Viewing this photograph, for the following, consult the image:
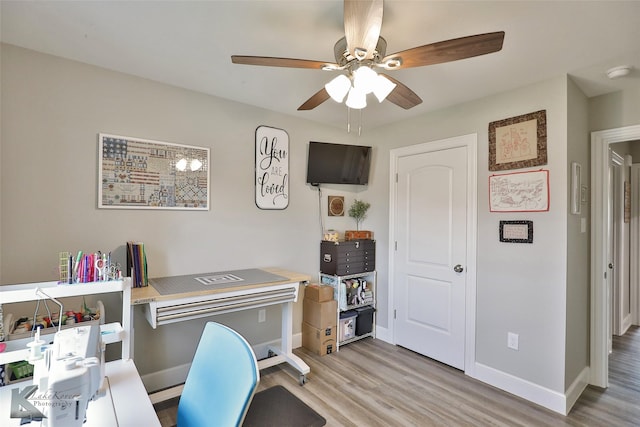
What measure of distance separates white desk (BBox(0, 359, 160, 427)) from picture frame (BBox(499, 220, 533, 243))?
8.30 ft

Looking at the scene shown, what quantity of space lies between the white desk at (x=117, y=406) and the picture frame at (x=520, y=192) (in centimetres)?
259

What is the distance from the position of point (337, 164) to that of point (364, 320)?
169cm

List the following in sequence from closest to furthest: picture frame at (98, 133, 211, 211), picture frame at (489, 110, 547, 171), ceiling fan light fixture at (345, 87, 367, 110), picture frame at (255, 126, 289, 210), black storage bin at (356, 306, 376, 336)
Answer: ceiling fan light fixture at (345, 87, 367, 110) < picture frame at (98, 133, 211, 211) < picture frame at (489, 110, 547, 171) < picture frame at (255, 126, 289, 210) < black storage bin at (356, 306, 376, 336)

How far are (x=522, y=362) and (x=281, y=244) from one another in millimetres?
2212

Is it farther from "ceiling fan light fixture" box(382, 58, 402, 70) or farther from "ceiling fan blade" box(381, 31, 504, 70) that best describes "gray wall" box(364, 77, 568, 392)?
"ceiling fan light fixture" box(382, 58, 402, 70)

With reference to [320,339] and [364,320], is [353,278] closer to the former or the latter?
[364,320]

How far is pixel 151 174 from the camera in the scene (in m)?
2.39

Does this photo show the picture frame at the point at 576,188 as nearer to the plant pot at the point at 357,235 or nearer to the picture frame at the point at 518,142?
the picture frame at the point at 518,142

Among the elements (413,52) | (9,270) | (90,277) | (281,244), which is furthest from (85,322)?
(413,52)

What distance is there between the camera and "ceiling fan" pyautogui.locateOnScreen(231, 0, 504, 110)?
1272 mm

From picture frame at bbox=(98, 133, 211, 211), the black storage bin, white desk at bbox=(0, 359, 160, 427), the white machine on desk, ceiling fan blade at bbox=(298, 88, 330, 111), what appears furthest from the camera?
the black storage bin

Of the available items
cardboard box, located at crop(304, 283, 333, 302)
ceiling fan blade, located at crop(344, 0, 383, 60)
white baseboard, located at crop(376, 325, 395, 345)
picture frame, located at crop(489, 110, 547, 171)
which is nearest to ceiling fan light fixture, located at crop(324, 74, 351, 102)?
ceiling fan blade, located at crop(344, 0, 383, 60)

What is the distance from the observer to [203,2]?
1.52m

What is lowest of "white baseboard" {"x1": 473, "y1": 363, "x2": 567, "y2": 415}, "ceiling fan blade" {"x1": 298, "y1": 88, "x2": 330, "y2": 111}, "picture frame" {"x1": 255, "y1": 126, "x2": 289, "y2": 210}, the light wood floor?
the light wood floor
